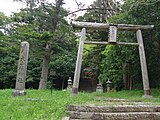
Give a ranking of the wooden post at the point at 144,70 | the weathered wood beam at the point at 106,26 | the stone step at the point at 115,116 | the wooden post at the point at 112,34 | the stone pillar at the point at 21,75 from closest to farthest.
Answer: the stone step at the point at 115,116
the stone pillar at the point at 21,75
the wooden post at the point at 144,70
the wooden post at the point at 112,34
the weathered wood beam at the point at 106,26

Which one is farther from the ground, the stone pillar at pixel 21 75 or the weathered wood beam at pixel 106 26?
the weathered wood beam at pixel 106 26

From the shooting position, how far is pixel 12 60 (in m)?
22.0

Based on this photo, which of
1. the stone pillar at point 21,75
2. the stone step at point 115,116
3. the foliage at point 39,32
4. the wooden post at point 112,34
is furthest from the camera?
the foliage at point 39,32

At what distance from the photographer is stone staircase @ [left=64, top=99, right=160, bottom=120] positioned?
18.1ft

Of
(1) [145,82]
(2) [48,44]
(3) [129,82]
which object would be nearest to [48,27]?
(2) [48,44]

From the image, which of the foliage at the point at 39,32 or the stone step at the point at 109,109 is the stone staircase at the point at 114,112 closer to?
the stone step at the point at 109,109

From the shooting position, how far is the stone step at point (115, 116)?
548 cm

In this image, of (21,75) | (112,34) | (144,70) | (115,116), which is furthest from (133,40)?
(115,116)

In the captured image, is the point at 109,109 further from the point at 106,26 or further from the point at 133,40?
the point at 133,40

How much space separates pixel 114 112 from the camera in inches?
236

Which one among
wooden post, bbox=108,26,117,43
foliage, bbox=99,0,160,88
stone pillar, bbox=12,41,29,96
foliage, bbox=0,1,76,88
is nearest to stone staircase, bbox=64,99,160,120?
stone pillar, bbox=12,41,29,96

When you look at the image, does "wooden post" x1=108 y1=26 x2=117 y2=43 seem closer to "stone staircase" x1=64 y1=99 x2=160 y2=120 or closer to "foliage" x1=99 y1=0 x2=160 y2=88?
"foliage" x1=99 y1=0 x2=160 y2=88

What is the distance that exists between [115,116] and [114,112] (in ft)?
1.52

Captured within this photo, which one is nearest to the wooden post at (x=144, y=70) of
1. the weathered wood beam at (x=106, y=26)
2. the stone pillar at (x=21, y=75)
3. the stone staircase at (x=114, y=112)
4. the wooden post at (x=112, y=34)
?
the weathered wood beam at (x=106, y=26)
